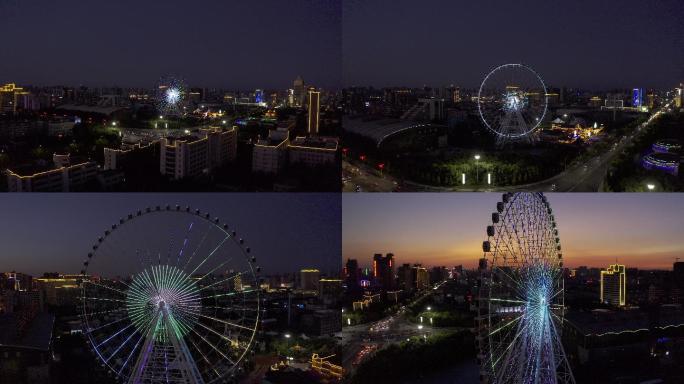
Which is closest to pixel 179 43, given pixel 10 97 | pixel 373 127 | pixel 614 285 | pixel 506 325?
pixel 10 97

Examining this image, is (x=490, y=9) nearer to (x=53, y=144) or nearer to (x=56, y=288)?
(x=53, y=144)

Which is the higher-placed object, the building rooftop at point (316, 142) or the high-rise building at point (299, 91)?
the high-rise building at point (299, 91)

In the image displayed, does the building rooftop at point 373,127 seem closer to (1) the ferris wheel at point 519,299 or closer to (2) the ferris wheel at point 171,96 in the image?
(1) the ferris wheel at point 519,299

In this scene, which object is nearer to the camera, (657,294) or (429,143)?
(429,143)

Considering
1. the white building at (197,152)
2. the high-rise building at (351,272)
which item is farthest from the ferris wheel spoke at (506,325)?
the white building at (197,152)

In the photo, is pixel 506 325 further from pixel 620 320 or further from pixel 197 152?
pixel 197 152

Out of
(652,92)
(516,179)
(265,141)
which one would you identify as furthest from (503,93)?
(265,141)

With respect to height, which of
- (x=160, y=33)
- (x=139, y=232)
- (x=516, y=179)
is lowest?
(x=139, y=232)
